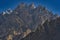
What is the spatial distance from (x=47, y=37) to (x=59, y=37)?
3.31 meters

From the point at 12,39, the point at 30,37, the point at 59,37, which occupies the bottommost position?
the point at 59,37

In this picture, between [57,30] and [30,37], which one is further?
[30,37]

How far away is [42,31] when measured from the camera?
44.1m

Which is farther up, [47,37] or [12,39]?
[12,39]

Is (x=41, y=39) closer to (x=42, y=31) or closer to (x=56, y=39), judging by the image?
(x=42, y=31)

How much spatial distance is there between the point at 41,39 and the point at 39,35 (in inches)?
63.0

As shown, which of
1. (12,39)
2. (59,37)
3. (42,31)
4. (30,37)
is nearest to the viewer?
(59,37)

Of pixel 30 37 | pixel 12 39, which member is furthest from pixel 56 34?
pixel 12 39

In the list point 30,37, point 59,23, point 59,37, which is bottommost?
point 59,37

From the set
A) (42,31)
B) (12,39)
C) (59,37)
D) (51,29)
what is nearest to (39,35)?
(42,31)

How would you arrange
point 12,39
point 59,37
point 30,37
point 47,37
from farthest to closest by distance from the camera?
point 12,39 → point 30,37 → point 47,37 → point 59,37

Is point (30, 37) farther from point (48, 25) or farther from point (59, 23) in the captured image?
point (59, 23)

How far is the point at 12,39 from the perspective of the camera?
123 meters

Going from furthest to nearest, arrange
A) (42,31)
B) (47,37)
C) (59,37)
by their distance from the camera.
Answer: (42,31)
(47,37)
(59,37)
